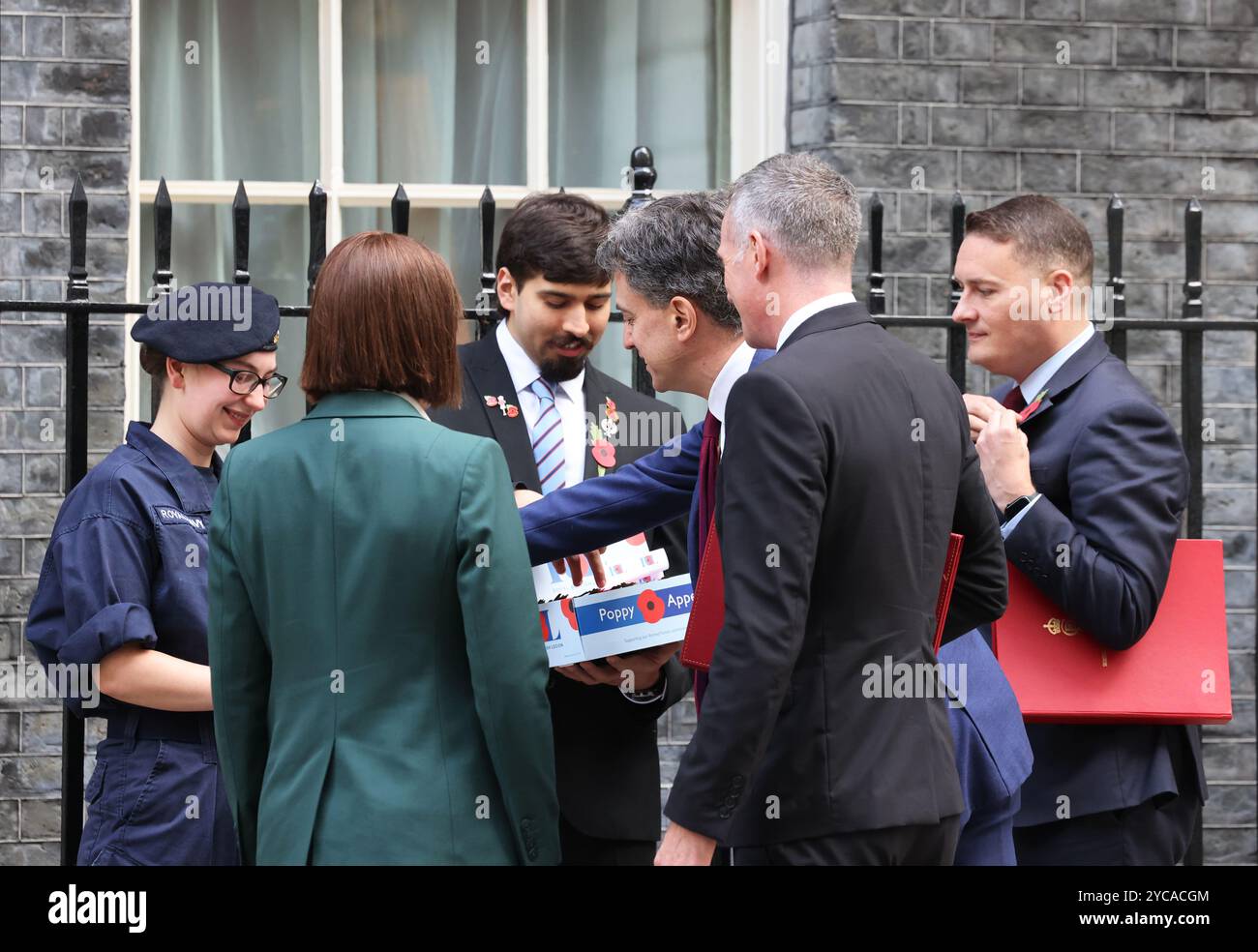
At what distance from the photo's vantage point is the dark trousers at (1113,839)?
352 cm

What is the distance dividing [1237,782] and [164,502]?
453 cm

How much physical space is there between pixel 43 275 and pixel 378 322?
3.31 meters

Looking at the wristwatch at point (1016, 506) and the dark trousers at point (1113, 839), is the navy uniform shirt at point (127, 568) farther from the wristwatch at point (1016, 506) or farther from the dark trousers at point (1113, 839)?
the dark trousers at point (1113, 839)

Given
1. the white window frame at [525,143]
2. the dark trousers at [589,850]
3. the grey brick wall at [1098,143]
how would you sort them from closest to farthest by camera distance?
1. the dark trousers at [589,850]
2. the white window frame at [525,143]
3. the grey brick wall at [1098,143]

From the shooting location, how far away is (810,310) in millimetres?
2869

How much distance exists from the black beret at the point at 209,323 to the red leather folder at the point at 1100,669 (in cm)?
175

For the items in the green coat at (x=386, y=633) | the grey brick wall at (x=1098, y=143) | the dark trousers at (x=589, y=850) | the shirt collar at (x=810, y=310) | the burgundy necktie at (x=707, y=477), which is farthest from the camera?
the grey brick wall at (x=1098, y=143)

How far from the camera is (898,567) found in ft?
8.98

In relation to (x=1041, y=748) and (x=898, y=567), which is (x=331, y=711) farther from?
(x=1041, y=748)

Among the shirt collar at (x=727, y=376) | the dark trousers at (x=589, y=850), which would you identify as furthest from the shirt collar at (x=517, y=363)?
the dark trousers at (x=589, y=850)

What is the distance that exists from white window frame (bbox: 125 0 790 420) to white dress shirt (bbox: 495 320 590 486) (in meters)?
2.40

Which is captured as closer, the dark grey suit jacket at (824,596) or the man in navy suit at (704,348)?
the dark grey suit jacket at (824,596)

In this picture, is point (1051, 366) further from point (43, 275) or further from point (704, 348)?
point (43, 275)
